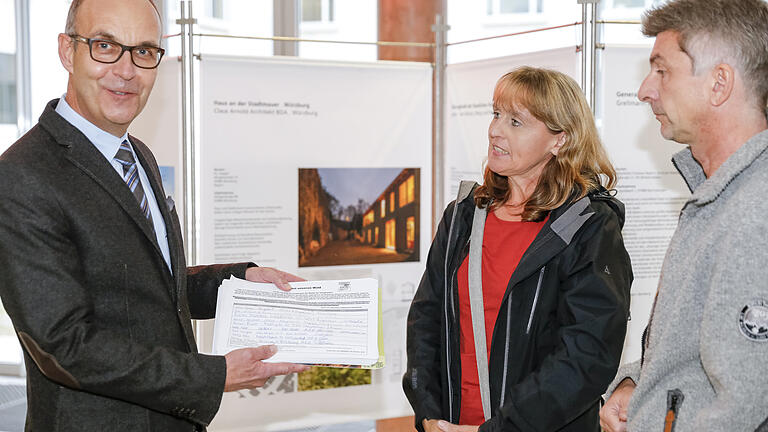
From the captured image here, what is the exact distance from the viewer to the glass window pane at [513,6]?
6.25 m

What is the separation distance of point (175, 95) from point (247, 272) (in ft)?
5.43

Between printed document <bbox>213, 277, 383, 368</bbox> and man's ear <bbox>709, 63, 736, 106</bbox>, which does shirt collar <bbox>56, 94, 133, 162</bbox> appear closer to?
printed document <bbox>213, 277, 383, 368</bbox>

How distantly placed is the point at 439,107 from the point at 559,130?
1792mm

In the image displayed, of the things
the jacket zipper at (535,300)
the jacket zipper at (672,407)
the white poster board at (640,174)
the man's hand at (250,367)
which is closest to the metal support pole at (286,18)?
the white poster board at (640,174)

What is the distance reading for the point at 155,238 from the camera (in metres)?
1.85

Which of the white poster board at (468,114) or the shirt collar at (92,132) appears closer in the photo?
the shirt collar at (92,132)

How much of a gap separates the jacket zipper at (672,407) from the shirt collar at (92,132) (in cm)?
144

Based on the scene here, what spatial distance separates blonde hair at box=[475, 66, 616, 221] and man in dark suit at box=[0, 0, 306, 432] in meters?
0.97

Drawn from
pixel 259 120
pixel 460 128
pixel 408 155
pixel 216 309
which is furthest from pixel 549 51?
pixel 216 309

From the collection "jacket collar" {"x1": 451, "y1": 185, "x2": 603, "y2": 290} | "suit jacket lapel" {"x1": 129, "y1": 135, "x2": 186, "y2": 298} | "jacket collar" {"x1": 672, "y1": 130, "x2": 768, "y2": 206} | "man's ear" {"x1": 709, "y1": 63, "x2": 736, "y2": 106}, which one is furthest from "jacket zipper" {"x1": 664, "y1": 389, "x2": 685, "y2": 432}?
"suit jacket lapel" {"x1": 129, "y1": 135, "x2": 186, "y2": 298}

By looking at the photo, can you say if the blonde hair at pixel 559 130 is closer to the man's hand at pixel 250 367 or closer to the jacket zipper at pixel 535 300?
the jacket zipper at pixel 535 300

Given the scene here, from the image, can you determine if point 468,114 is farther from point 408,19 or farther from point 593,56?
point 408,19

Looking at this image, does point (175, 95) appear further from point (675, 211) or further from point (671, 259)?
point (671, 259)

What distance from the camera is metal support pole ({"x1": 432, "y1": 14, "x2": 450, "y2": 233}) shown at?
162 inches
